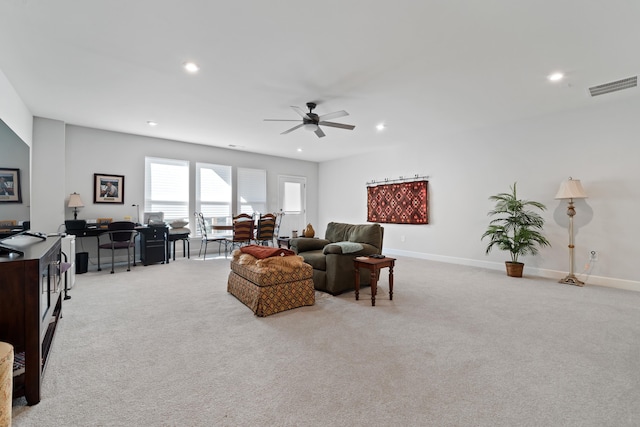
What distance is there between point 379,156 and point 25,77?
6509mm

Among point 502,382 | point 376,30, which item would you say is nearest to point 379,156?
point 376,30

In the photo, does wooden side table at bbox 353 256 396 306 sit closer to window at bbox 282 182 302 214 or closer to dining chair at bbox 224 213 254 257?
dining chair at bbox 224 213 254 257

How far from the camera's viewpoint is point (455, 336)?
247 centimetres

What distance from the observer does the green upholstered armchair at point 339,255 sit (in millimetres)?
3624

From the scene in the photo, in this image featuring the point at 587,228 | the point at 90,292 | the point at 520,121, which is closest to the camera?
the point at 90,292

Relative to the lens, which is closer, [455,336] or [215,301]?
[455,336]

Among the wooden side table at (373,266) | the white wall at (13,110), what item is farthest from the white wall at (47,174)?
the wooden side table at (373,266)

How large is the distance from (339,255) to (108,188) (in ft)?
16.5

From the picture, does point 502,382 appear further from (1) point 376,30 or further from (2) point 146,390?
(1) point 376,30

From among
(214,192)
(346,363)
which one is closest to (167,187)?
(214,192)

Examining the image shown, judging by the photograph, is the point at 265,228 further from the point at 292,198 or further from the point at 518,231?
the point at 518,231

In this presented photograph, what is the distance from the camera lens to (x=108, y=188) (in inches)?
224

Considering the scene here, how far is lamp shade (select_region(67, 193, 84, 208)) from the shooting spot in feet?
16.9

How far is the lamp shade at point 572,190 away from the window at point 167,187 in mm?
7149
